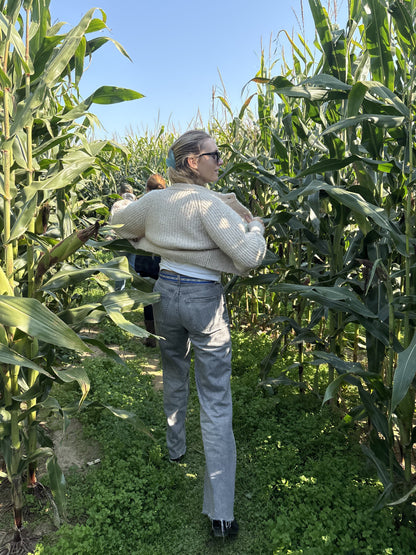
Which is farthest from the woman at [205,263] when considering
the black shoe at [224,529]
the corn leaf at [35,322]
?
the corn leaf at [35,322]

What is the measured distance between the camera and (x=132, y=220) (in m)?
2.19

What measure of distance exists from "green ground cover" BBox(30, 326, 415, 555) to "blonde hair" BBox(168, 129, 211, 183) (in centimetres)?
130

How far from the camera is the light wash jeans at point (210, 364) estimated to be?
80.2 inches

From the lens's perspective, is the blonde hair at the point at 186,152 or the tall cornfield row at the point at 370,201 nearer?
the tall cornfield row at the point at 370,201

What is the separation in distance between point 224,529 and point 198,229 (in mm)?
1434

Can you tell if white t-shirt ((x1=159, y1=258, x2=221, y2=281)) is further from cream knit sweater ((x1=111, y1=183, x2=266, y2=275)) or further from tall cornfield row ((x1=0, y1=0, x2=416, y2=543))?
tall cornfield row ((x1=0, y1=0, x2=416, y2=543))

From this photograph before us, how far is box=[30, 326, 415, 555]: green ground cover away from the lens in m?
1.92

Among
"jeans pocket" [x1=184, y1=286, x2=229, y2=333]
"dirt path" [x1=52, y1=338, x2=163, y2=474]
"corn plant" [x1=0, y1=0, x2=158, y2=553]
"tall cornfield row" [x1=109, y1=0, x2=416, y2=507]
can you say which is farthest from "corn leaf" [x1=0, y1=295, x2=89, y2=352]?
"dirt path" [x1=52, y1=338, x2=163, y2=474]

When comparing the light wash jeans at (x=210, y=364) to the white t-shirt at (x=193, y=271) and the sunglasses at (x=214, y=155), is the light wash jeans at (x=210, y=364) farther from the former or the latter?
the sunglasses at (x=214, y=155)

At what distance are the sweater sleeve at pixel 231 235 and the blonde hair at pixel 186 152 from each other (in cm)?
22

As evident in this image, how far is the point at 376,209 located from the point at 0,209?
1.62m

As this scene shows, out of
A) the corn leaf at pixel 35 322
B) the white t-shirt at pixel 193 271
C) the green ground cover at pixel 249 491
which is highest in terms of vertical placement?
the corn leaf at pixel 35 322

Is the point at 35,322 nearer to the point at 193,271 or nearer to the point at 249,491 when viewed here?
the point at 193,271

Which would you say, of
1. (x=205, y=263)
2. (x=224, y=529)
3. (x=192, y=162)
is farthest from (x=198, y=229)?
(x=224, y=529)
